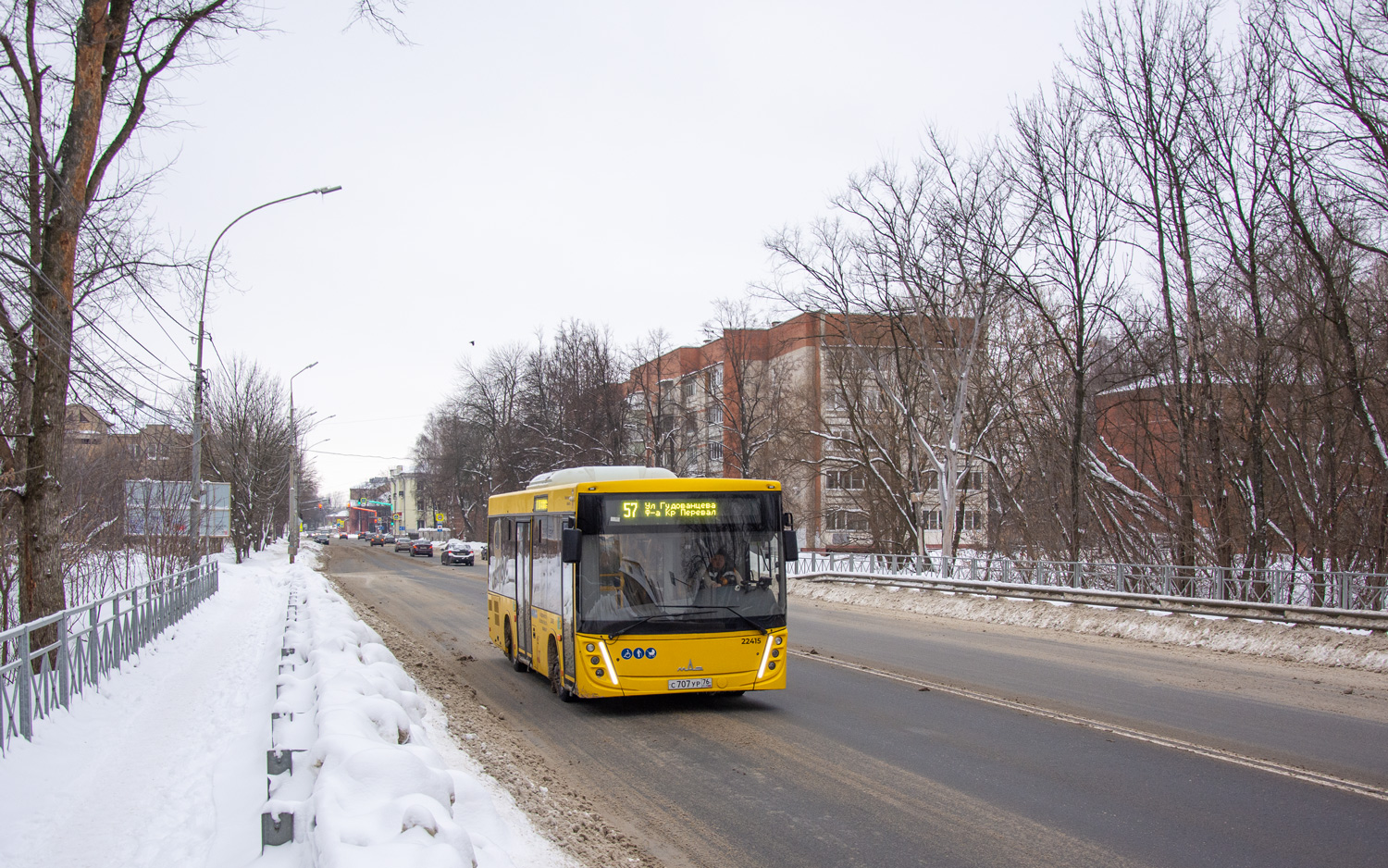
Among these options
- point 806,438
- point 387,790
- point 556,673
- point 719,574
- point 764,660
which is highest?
point 806,438

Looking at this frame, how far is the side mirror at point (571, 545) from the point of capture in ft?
36.0

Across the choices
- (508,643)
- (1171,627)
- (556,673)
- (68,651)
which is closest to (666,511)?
(556,673)

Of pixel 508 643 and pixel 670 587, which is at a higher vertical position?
pixel 670 587

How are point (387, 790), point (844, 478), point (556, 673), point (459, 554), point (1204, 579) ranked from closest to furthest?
1. point (387, 790)
2. point (556, 673)
3. point (1204, 579)
4. point (844, 478)
5. point (459, 554)

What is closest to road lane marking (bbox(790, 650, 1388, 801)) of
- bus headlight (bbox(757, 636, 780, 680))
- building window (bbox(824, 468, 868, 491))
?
bus headlight (bbox(757, 636, 780, 680))

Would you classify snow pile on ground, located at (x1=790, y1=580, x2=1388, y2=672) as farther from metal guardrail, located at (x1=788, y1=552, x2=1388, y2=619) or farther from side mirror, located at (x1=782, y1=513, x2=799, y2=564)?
side mirror, located at (x1=782, y1=513, x2=799, y2=564)

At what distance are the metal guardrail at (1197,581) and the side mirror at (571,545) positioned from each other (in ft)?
38.0

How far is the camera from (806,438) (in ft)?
151

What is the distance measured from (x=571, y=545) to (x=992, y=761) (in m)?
4.89

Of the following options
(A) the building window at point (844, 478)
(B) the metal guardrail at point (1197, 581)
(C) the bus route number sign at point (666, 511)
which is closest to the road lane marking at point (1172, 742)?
(C) the bus route number sign at point (666, 511)

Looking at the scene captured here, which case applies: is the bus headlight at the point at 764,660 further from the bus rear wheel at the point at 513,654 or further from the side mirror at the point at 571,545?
the bus rear wheel at the point at 513,654

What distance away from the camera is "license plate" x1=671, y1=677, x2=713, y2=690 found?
11016 mm

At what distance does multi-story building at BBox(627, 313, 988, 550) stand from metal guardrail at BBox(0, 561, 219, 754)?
65.6 ft

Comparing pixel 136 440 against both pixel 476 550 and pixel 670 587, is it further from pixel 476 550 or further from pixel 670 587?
pixel 476 550
